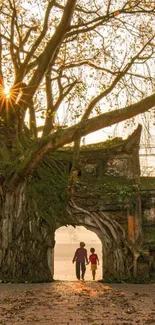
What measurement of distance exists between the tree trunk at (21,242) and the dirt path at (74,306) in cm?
173

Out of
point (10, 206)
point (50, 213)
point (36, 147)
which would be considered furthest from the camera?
point (50, 213)

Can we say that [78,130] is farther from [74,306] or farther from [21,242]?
[21,242]

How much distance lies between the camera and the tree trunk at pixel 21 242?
509 inches

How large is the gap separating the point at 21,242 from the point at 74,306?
5.29 meters

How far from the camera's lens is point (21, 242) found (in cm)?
1321

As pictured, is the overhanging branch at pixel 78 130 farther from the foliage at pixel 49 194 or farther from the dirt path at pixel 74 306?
the dirt path at pixel 74 306

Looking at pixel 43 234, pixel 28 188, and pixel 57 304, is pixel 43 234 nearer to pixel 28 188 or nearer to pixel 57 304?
pixel 28 188

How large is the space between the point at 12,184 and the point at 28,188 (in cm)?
88

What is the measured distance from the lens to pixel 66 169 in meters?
15.4

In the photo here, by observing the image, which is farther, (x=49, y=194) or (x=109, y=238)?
(x=49, y=194)

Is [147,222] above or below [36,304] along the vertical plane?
above

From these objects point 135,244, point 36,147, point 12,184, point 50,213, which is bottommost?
point 135,244

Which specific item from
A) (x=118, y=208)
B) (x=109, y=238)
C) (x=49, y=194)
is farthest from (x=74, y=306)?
(x=118, y=208)

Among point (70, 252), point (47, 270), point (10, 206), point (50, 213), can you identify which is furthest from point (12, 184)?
point (70, 252)
